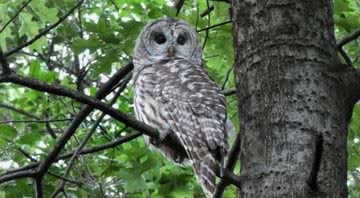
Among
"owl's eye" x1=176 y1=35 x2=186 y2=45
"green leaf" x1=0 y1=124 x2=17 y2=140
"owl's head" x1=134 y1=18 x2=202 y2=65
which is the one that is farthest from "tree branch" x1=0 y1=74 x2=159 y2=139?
"owl's eye" x1=176 y1=35 x2=186 y2=45

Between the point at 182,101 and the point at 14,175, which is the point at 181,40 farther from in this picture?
the point at 14,175

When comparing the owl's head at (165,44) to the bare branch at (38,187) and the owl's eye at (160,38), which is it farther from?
the bare branch at (38,187)

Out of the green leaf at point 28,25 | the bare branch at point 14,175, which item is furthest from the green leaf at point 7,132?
the bare branch at point 14,175

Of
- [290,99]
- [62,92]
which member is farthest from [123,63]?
[290,99]

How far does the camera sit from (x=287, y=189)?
1910 millimetres

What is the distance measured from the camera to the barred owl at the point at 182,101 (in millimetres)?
3365

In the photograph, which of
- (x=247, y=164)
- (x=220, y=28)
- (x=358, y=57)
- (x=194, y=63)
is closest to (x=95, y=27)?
(x=220, y=28)

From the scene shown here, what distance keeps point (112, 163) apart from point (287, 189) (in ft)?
8.74

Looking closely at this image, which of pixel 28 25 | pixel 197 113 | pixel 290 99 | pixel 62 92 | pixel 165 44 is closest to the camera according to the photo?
pixel 290 99

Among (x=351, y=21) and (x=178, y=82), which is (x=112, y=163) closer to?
(x=178, y=82)

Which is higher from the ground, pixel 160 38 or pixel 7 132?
pixel 160 38

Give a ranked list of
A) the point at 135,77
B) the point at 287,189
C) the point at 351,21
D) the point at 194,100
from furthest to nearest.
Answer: the point at 135,77 → the point at 194,100 → the point at 351,21 → the point at 287,189

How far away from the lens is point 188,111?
367 centimetres

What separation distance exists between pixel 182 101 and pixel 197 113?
18cm
